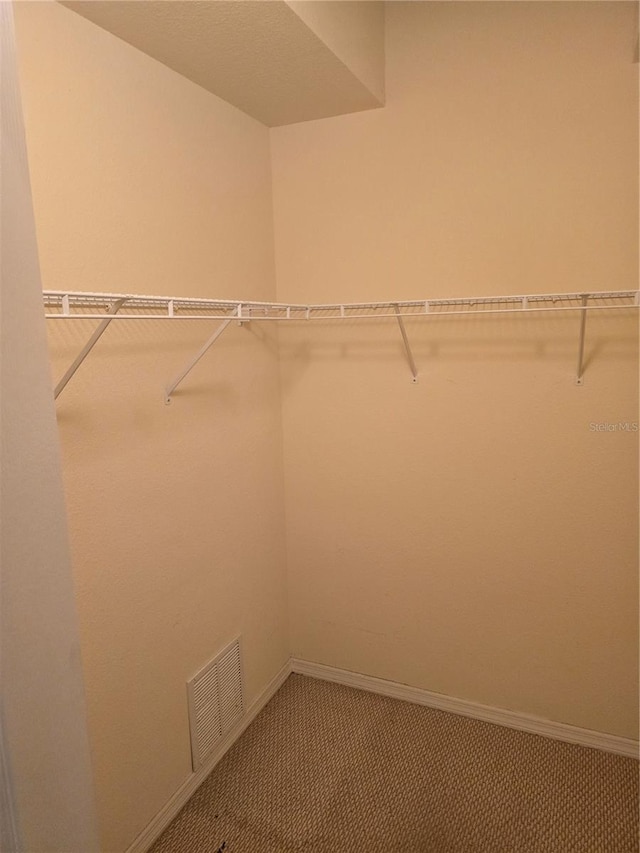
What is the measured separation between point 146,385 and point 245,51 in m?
1.00

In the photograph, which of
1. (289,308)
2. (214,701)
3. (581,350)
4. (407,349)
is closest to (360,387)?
(407,349)

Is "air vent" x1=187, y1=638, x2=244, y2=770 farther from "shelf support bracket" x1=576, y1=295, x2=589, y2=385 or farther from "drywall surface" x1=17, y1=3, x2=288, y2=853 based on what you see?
"shelf support bracket" x1=576, y1=295, x2=589, y2=385

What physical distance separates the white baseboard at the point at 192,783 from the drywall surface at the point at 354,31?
231 cm

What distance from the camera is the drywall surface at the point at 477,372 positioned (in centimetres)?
181

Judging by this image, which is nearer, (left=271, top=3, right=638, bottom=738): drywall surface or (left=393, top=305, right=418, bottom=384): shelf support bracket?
(left=271, top=3, right=638, bottom=738): drywall surface

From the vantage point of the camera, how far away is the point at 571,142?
5.90 feet

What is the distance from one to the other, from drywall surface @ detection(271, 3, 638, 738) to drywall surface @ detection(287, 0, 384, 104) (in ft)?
0.24

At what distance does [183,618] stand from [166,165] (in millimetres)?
1417

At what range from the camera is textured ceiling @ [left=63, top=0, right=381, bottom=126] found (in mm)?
1399

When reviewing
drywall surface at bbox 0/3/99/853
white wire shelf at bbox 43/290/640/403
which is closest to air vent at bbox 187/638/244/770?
white wire shelf at bbox 43/290/640/403

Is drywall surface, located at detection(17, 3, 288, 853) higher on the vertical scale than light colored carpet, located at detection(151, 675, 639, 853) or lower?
higher

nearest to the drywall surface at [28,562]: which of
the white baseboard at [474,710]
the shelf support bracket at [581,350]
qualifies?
the shelf support bracket at [581,350]

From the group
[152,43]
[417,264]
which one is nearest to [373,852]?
[417,264]

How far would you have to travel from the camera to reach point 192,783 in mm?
1893
